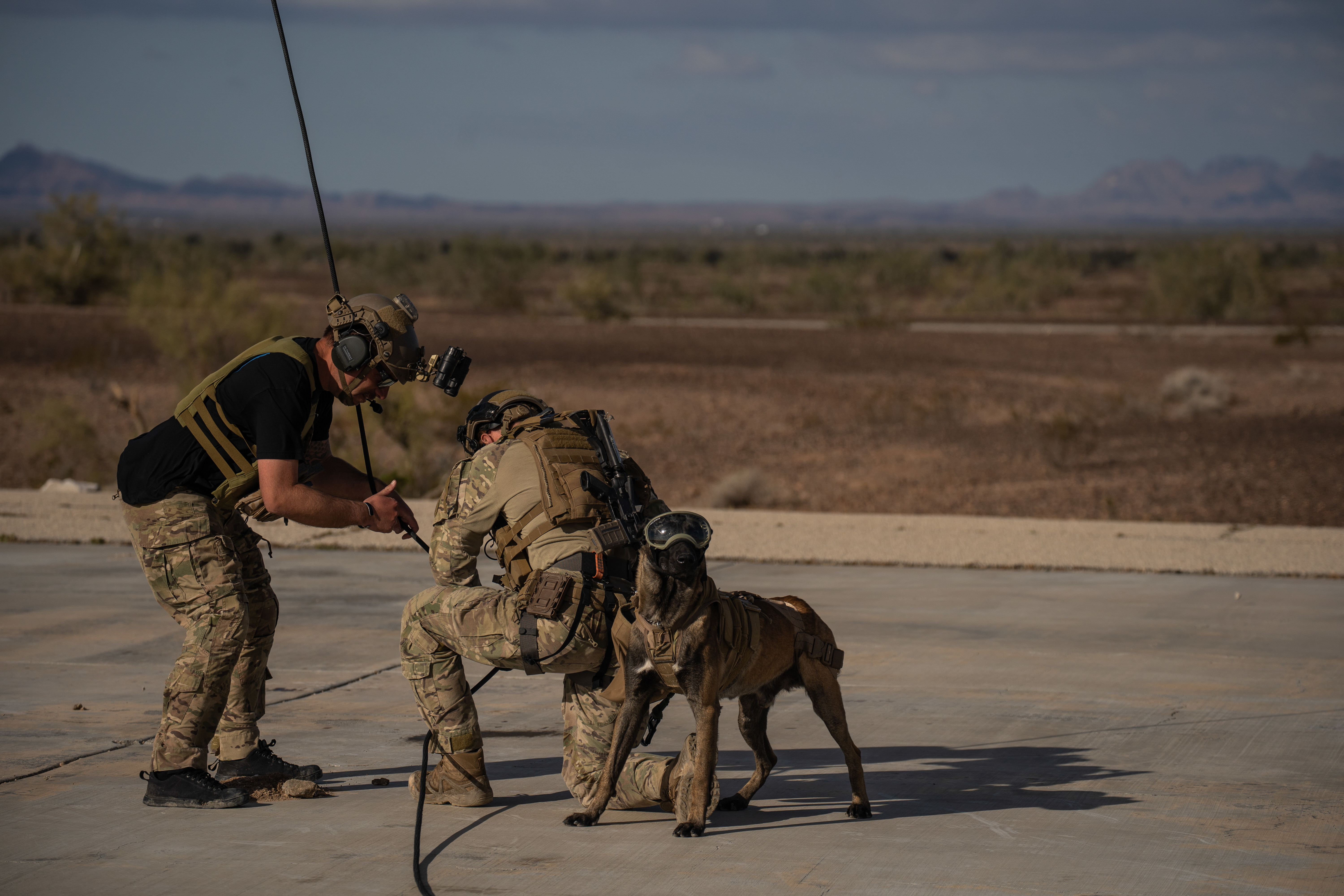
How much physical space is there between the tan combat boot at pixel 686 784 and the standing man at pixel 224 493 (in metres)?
1.36

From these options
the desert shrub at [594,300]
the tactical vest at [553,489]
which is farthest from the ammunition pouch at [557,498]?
the desert shrub at [594,300]

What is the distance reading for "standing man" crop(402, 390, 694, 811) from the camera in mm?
5445

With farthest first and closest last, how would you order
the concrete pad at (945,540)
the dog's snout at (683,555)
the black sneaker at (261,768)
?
the concrete pad at (945,540) → the black sneaker at (261,768) → the dog's snout at (683,555)

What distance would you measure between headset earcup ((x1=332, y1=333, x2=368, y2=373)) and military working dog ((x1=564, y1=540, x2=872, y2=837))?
132 centimetres

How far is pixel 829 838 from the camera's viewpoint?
5.32 m

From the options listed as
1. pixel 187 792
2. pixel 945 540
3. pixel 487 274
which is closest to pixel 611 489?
pixel 187 792

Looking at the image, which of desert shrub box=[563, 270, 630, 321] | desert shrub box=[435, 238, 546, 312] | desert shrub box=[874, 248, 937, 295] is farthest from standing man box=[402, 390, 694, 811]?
desert shrub box=[874, 248, 937, 295]

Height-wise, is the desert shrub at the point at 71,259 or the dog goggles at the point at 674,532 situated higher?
the desert shrub at the point at 71,259

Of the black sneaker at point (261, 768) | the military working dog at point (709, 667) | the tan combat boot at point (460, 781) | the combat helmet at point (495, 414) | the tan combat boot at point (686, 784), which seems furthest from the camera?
the black sneaker at point (261, 768)

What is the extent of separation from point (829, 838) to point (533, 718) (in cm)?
232

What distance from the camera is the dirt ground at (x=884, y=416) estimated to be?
1748 centimetres

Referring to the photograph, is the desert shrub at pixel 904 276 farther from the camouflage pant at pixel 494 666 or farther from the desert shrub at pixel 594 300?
the camouflage pant at pixel 494 666

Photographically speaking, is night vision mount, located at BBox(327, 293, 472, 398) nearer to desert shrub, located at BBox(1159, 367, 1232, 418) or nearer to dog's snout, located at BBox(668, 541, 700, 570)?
dog's snout, located at BBox(668, 541, 700, 570)

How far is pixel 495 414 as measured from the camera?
5770 millimetres
